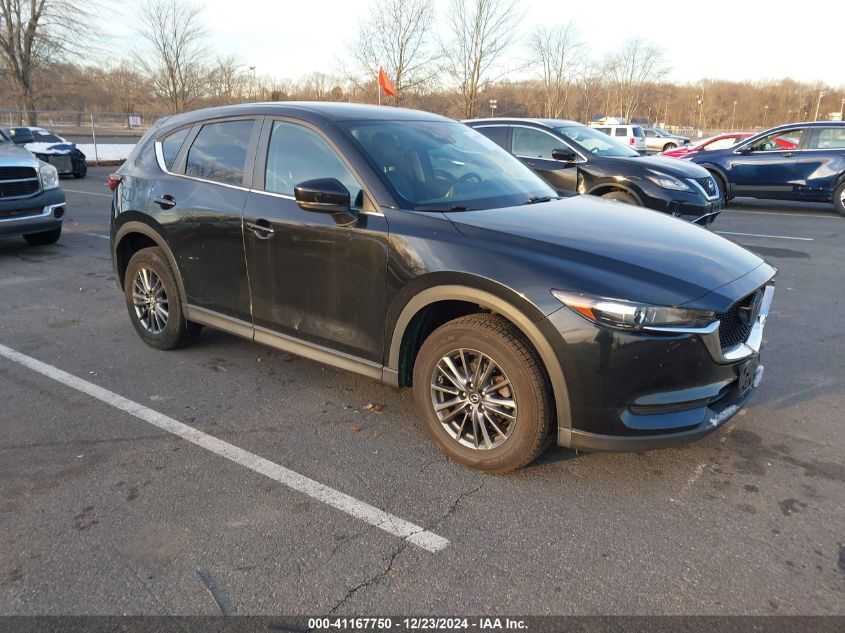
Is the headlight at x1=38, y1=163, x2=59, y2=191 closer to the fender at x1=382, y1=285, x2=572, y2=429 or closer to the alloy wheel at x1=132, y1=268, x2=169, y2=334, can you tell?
the alloy wheel at x1=132, y1=268, x2=169, y2=334

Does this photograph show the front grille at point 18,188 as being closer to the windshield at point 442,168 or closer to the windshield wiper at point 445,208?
the windshield at point 442,168

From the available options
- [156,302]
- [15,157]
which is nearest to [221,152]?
[156,302]

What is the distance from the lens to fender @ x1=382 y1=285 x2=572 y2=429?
2.85 meters

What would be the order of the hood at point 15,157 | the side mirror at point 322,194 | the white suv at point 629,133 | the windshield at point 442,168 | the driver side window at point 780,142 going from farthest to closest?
1. the white suv at point 629,133
2. the driver side window at point 780,142
3. the hood at point 15,157
4. the windshield at point 442,168
5. the side mirror at point 322,194

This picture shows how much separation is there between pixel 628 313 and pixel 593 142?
7632 millimetres

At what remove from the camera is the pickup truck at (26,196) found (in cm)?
790

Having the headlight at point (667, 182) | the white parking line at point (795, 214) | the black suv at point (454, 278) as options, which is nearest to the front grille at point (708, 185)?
the headlight at point (667, 182)

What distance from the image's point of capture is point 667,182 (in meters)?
8.69

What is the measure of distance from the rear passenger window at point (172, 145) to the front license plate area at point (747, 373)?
12.9ft

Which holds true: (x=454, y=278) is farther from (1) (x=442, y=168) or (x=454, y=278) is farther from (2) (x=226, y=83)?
(2) (x=226, y=83)

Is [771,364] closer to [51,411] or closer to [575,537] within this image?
[575,537]

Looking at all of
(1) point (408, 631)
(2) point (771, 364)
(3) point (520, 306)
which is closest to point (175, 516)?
(1) point (408, 631)

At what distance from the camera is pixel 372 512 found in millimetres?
2898

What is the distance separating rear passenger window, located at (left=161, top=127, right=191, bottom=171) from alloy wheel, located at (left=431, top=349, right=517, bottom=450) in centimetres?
272
